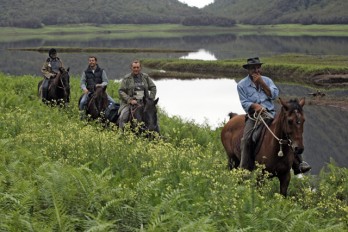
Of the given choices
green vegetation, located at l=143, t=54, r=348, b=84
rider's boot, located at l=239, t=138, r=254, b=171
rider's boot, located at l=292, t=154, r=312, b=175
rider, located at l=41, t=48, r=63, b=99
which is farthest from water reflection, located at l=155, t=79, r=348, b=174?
rider, located at l=41, t=48, r=63, b=99

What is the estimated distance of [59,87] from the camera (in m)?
23.5

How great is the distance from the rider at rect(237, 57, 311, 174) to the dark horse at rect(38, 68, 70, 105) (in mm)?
12773

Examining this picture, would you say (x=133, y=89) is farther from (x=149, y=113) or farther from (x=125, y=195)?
(x=125, y=195)

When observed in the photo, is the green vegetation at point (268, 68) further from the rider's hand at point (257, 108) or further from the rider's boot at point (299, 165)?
the rider's hand at point (257, 108)

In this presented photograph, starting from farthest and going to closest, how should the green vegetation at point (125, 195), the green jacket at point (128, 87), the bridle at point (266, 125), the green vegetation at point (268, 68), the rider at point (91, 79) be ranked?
the green vegetation at point (268, 68)
the rider at point (91, 79)
the green jacket at point (128, 87)
the bridle at point (266, 125)
the green vegetation at point (125, 195)

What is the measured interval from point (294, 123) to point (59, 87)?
1518cm

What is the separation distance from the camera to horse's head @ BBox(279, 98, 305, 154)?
410 inches

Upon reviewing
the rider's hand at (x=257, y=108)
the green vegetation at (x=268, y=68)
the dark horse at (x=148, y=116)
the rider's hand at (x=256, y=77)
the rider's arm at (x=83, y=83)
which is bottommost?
the green vegetation at (x=268, y=68)

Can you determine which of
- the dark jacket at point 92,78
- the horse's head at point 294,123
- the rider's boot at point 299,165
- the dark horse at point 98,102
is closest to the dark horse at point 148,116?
the dark horse at point 98,102

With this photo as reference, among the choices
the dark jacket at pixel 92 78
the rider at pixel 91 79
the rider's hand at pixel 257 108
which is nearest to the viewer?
the rider's hand at pixel 257 108

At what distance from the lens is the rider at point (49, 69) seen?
78.0 feet

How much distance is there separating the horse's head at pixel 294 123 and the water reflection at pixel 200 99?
20.1 meters

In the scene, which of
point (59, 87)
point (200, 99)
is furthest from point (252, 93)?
point (200, 99)

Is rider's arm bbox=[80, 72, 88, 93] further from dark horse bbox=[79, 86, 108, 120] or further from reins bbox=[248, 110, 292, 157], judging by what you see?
reins bbox=[248, 110, 292, 157]
